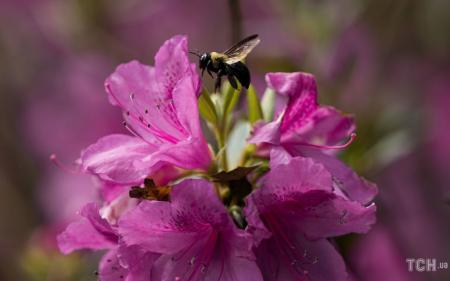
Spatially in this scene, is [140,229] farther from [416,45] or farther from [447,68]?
[447,68]

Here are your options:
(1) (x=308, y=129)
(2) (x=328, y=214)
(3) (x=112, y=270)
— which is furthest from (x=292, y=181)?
(3) (x=112, y=270)

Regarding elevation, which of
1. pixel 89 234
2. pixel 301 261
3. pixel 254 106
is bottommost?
pixel 301 261

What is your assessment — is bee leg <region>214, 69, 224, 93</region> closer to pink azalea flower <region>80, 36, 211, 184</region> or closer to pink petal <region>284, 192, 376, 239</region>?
pink azalea flower <region>80, 36, 211, 184</region>

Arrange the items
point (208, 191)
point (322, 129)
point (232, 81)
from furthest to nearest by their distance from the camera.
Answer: point (322, 129), point (232, 81), point (208, 191)

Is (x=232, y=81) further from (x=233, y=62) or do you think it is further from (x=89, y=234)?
(x=89, y=234)

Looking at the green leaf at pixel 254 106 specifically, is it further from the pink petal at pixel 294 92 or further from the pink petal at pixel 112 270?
the pink petal at pixel 112 270

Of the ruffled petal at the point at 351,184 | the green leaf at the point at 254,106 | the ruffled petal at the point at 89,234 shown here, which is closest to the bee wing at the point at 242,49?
the green leaf at the point at 254,106

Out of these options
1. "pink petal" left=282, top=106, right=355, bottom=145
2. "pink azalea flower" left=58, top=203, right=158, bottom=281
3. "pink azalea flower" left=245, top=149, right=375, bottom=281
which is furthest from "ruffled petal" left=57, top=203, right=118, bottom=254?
"pink petal" left=282, top=106, right=355, bottom=145
